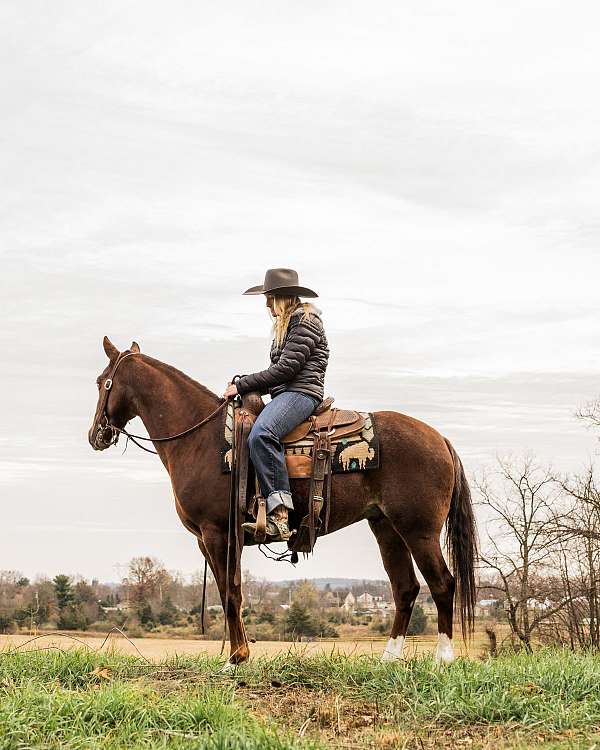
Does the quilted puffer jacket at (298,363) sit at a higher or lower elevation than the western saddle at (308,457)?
higher

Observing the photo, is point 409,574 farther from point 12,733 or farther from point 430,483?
point 12,733

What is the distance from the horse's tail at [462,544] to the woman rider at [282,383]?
1657 mm

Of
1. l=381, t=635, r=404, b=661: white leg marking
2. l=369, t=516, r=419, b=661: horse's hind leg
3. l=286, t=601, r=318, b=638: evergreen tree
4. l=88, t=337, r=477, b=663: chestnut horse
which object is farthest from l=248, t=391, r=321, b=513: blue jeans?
l=286, t=601, r=318, b=638: evergreen tree

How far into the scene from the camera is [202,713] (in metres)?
6.03

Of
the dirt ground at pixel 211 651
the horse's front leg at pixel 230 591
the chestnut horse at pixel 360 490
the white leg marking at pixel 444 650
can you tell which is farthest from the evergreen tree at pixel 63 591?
the white leg marking at pixel 444 650

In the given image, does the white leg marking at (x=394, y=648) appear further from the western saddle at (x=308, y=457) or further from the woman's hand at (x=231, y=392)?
the woman's hand at (x=231, y=392)

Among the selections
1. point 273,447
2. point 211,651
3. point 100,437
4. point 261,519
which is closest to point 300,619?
point 211,651

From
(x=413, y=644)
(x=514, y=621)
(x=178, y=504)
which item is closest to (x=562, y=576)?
(x=514, y=621)

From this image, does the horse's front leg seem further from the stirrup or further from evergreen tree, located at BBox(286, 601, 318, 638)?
evergreen tree, located at BBox(286, 601, 318, 638)

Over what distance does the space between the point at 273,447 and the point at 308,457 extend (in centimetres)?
40

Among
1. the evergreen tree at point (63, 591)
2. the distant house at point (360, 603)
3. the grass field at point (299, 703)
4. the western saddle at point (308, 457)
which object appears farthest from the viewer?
the evergreen tree at point (63, 591)

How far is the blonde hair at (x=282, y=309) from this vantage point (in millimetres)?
8836

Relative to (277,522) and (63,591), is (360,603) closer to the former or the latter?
(63,591)

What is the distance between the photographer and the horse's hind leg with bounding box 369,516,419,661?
8.98 m
